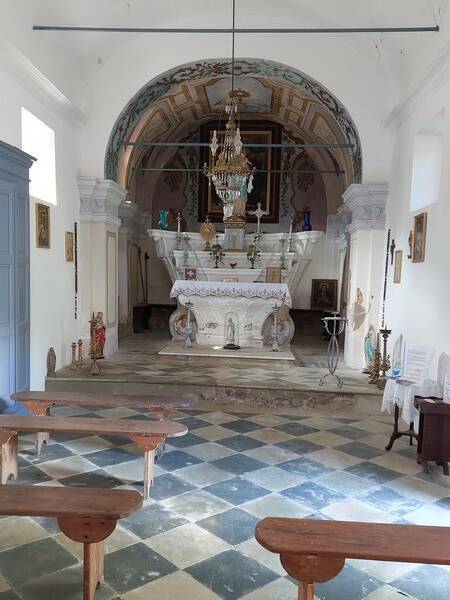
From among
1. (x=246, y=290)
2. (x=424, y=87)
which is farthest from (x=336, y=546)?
(x=246, y=290)

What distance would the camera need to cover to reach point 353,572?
10.9 feet

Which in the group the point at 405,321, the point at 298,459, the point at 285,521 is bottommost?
the point at 298,459

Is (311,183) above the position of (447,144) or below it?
above

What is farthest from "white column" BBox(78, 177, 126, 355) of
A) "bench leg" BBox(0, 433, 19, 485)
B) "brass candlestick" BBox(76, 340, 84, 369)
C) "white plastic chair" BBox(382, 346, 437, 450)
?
"white plastic chair" BBox(382, 346, 437, 450)

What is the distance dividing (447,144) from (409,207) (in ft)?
5.24

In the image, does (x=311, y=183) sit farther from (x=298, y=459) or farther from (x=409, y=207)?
(x=298, y=459)

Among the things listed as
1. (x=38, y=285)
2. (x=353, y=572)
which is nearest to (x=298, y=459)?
(x=353, y=572)

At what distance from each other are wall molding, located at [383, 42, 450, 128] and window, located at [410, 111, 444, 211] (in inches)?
19.7

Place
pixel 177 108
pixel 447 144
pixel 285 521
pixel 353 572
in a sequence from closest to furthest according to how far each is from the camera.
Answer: pixel 285 521, pixel 353 572, pixel 447 144, pixel 177 108

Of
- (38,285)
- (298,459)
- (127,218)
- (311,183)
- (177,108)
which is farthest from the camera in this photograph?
(311,183)

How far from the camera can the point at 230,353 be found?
9695 millimetres

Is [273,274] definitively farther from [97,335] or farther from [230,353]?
[97,335]

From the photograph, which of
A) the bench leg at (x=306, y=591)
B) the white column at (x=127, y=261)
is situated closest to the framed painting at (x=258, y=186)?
the white column at (x=127, y=261)

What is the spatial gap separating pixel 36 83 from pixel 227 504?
5913 mm
